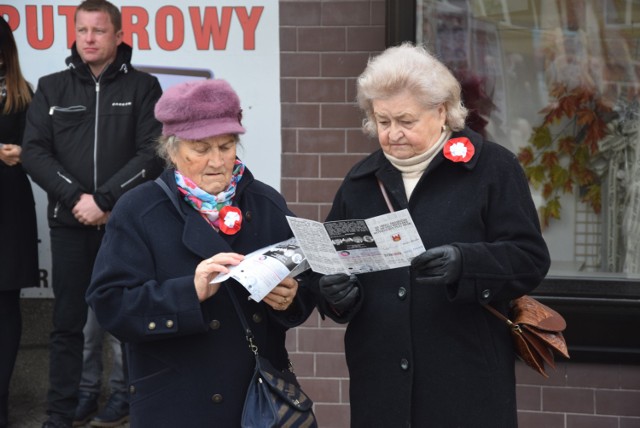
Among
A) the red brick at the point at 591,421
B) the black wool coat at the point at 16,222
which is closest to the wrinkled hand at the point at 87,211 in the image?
the black wool coat at the point at 16,222

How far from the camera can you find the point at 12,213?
17.2 ft

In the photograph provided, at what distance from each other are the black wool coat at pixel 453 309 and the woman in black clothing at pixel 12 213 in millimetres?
2463

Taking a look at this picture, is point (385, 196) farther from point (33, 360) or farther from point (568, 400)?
point (33, 360)

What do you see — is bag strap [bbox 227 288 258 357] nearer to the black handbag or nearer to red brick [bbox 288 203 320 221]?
the black handbag

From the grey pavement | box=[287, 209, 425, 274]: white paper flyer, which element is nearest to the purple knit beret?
box=[287, 209, 425, 274]: white paper flyer

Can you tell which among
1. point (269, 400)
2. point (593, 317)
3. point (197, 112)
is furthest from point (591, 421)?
point (197, 112)

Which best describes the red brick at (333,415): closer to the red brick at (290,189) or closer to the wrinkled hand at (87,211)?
the red brick at (290,189)

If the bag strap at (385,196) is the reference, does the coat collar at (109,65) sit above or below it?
above

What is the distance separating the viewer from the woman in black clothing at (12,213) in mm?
5211

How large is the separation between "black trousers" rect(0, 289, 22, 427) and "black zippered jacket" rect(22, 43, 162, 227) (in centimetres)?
45

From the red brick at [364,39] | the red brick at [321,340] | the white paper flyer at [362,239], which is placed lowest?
the red brick at [321,340]

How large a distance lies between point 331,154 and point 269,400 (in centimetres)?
252

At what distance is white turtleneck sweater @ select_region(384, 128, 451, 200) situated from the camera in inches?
128

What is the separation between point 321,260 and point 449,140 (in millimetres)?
571
